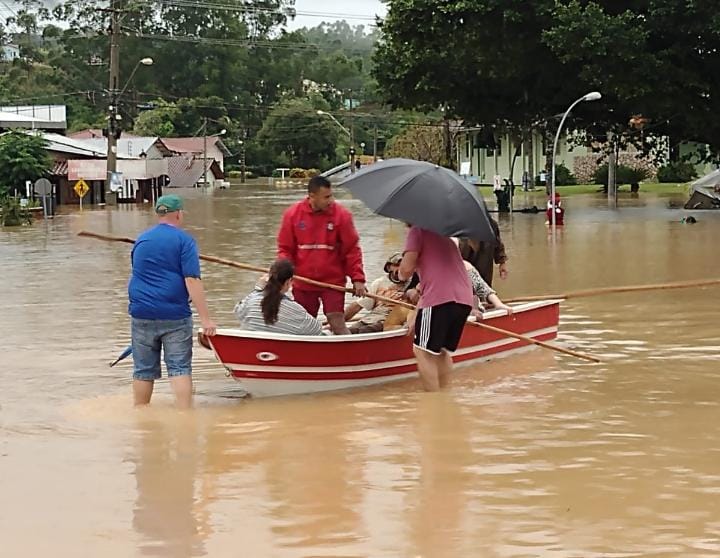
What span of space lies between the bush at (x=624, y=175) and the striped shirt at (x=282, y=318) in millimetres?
68035

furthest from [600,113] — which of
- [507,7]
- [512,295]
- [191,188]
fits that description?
[191,188]

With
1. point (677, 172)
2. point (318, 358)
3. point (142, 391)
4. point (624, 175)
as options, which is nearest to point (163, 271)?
point (142, 391)

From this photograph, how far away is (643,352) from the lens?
41.2ft

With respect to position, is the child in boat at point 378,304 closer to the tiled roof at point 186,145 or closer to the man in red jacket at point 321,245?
the man in red jacket at point 321,245

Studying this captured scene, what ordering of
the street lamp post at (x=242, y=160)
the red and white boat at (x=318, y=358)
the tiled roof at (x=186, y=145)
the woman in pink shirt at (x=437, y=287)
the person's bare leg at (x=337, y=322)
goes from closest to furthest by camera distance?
the red and white boat at (x=318, y=358)
the woman in pink shirt at (x=437, y=287)
the person's bare leg at (x=337, y=322)
the tiled roof at (x=186, y=145)
the street lamp post at (x=242, y=160)

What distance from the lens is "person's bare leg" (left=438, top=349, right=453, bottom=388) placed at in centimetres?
1003

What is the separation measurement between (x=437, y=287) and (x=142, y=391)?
247cm

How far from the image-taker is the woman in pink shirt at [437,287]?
946 cm

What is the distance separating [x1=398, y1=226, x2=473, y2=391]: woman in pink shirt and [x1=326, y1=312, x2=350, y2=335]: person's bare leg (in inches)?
38.0

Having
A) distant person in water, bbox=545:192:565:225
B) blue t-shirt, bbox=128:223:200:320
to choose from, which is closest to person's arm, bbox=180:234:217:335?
blue t-shirt, bbox=128:223:200:320

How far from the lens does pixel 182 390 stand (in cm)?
909

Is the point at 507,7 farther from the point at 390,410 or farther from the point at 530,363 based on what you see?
the point at 390,410

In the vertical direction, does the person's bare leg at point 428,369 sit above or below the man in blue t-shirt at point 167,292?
below

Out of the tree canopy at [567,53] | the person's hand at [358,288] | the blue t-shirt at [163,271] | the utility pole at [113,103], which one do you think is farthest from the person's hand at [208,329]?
the utility pole at [113,103]
